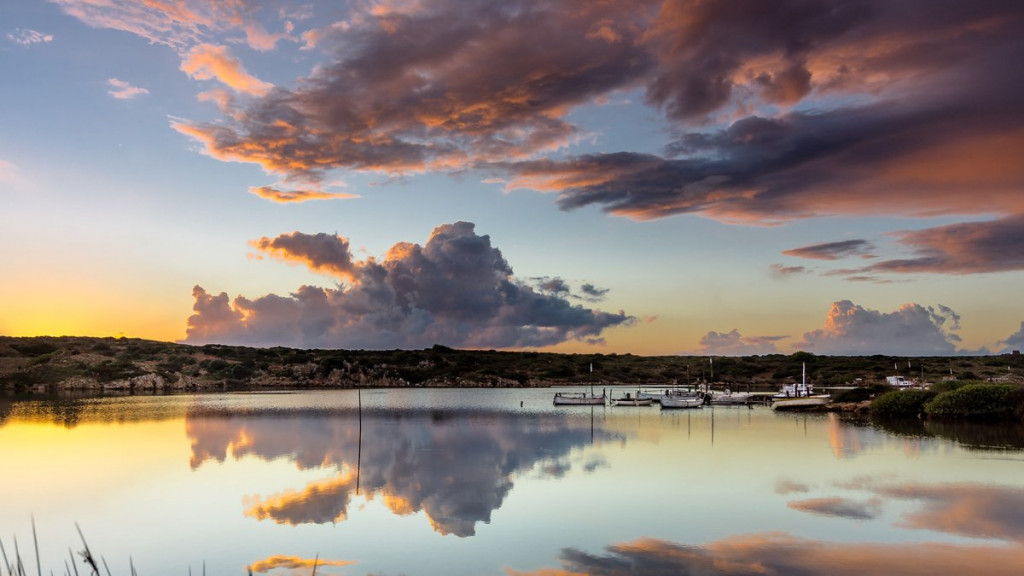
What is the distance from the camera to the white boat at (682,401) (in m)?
93.6

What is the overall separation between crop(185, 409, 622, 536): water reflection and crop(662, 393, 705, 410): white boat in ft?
79.0

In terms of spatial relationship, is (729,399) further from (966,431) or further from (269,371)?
(269,371)

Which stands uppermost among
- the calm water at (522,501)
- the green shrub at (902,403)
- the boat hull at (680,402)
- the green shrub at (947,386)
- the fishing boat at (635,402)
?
the green shrub at (947,386)

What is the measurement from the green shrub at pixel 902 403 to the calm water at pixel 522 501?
11.8 meters

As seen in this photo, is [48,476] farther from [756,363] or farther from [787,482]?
[756,363]

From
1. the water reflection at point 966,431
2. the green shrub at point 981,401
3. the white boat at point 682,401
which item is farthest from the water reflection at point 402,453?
the green shrub at point 981,401

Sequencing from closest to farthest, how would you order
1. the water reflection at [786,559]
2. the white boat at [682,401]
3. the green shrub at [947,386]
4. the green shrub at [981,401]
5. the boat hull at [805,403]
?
the water reflection at [786,559], the green shrub at [981,401], the green shrub at [947,386], the boat hull at [805,403], the white boat at [682,401]

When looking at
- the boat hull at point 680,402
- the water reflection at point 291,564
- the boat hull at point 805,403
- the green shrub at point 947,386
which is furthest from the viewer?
the boat hull at point 680,402

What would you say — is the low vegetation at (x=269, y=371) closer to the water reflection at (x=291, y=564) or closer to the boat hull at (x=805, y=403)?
the boat hull at (x=805, y=403)

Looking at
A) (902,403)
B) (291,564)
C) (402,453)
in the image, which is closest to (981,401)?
(902,403)

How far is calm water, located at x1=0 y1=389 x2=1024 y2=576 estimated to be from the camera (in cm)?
2031

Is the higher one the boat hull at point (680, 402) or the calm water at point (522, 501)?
the calm water at point (522, 501)

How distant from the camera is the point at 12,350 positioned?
150 metres

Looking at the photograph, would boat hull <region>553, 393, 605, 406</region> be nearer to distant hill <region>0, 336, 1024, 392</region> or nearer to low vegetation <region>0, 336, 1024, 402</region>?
distant hill <region>0, 336, 1024, 392</region>
